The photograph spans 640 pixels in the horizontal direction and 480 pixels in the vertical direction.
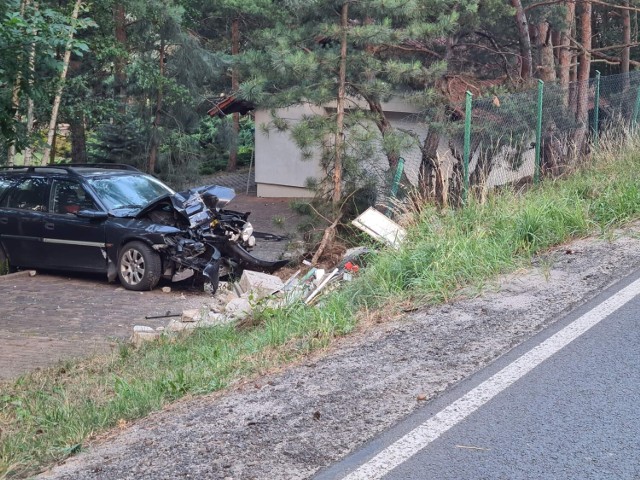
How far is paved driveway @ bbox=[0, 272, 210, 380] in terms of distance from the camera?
9.16 meters

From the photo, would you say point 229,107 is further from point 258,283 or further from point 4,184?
point 258,283

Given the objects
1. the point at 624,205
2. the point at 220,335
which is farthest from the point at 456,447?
the point at 624,205

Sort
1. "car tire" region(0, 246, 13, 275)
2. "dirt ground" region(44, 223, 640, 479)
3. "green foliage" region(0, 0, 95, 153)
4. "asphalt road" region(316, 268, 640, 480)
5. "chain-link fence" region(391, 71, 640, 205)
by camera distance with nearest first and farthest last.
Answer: "asphalt road" region(316, 268, 640, 480) < "dirt ground" region(44, 223, 640, 479) < "green foliage" region(0, 0, 95, 153) < "chain-link fence" region(391, 71, 640, 205) < "car tire" region(0, 246, 13, 275)

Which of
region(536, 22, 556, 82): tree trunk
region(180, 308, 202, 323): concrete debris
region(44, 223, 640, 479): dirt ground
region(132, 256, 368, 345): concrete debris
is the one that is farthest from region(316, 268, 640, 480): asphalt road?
region(536, 22, 556, 82): tree trunk

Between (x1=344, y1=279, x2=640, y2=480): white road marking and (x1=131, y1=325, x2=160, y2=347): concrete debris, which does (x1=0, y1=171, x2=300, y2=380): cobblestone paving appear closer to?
(x1=131, y1=325, x2=160, y2=347): concrete debris

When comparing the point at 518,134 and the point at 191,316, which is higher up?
the point at 518,134

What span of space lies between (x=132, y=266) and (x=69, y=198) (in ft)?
6.20

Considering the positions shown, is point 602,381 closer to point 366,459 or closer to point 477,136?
point 366,459

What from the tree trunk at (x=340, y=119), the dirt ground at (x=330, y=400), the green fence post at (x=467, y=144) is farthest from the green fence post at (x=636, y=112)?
the dirt ground at (x=330, y=400)

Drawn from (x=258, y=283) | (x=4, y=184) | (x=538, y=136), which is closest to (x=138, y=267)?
(x=258, y=283)

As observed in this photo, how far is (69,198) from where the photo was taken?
44.7 ft

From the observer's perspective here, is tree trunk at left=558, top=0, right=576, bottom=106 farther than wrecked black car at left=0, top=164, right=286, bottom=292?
Yes

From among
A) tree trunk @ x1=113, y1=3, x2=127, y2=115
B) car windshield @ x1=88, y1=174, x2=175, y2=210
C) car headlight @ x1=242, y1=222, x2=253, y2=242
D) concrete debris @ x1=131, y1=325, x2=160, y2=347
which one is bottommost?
concrete debris @ x1=131, y1=325, x2=160, y2=347

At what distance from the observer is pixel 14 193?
14.3 m
